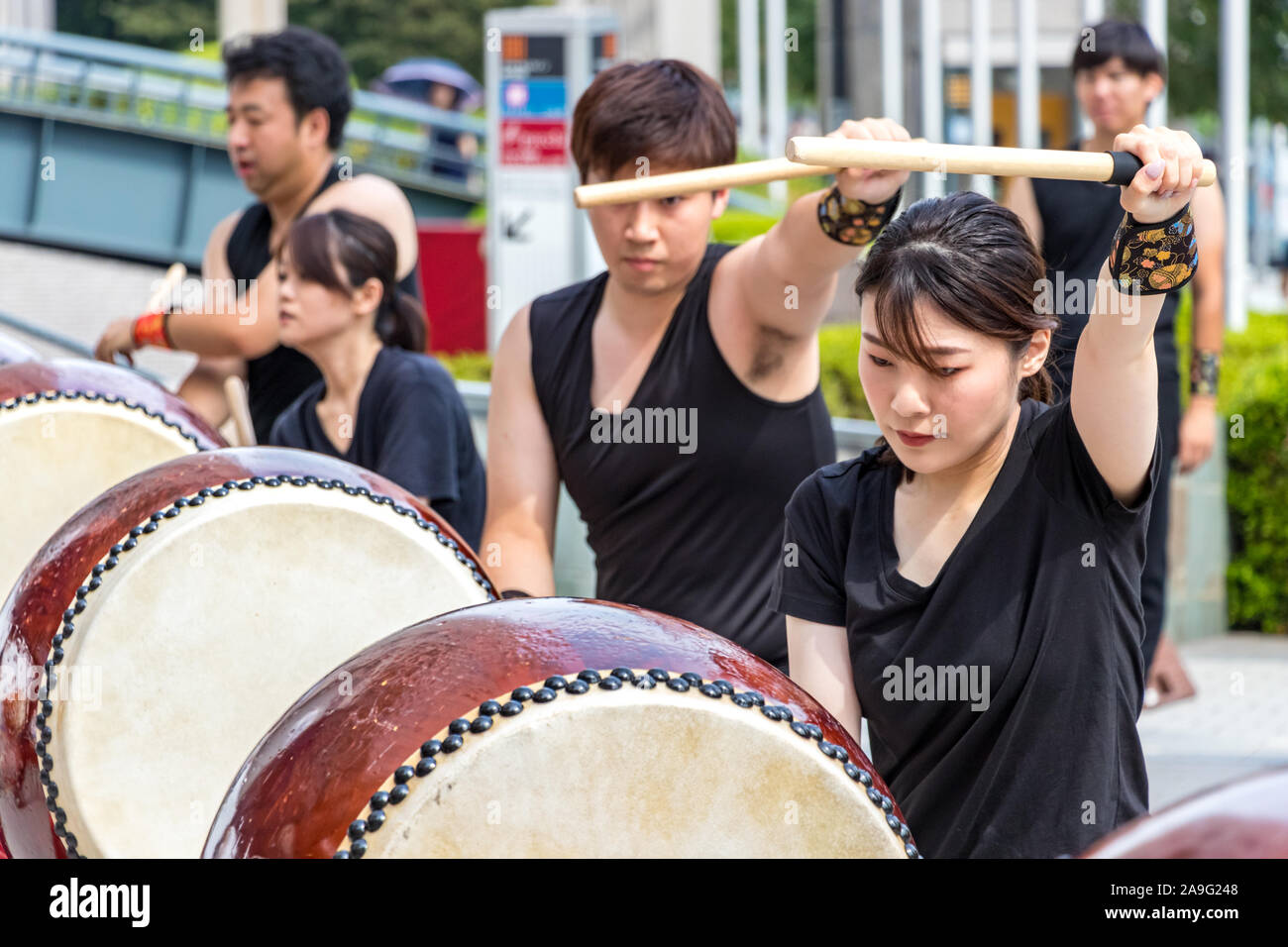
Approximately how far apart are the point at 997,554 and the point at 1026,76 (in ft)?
19.3

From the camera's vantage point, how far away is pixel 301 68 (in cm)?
402

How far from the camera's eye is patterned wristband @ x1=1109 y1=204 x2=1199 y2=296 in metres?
1.64

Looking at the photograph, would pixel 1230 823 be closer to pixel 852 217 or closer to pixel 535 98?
pixel 852 217

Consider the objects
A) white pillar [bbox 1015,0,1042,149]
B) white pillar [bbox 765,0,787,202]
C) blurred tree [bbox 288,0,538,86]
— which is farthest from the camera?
blurred tree [bbox 288,0,538,86]

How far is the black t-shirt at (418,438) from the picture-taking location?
122 inches

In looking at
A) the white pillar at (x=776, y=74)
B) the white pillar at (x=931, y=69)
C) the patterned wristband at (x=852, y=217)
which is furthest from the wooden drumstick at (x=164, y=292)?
the white pillar at (x=776, y=74)

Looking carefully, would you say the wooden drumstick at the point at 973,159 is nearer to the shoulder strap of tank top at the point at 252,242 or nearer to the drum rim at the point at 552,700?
the drum rim at the point at 552,700

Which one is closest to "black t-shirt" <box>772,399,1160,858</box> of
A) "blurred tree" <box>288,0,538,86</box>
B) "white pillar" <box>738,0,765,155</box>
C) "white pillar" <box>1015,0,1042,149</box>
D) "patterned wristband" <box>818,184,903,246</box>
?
"patterned wristband" <box>818,184,903,246</box>

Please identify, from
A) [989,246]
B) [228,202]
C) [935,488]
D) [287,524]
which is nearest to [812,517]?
[935,488]

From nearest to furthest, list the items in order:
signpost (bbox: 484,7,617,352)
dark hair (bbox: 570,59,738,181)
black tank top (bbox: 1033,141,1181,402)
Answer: dark hair (bbox: 570,59,738,181)
black tank top (bbox: 1033,141,1181,402)
signpost (bbox: 484,7,617,352)

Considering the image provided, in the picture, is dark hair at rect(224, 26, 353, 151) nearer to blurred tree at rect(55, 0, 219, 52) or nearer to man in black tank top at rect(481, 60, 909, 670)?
man in black tank top at rect(481, 60, 909, 670)

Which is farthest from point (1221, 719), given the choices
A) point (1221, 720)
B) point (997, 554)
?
point (997, 554)

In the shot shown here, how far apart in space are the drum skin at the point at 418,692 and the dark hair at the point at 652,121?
1.14m

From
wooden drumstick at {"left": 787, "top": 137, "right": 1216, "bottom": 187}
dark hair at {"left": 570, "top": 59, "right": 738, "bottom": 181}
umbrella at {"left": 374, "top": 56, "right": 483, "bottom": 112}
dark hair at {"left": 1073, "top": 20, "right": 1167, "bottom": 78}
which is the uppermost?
umbrella at {"left": 374, "top": 56, "right": 483, "bottom": 112}
